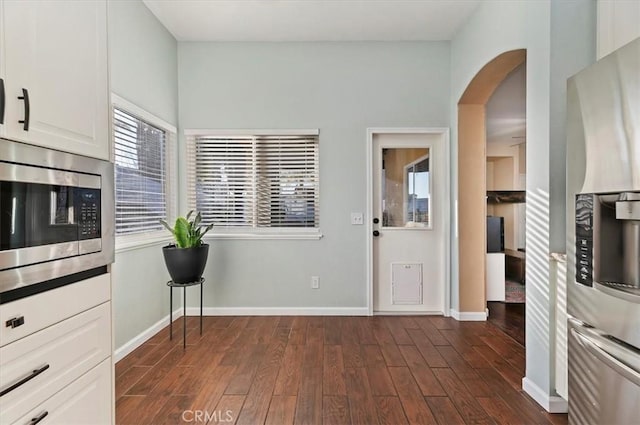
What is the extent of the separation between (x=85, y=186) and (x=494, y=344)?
321 cm

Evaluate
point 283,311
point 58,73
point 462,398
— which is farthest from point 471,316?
point 58,73

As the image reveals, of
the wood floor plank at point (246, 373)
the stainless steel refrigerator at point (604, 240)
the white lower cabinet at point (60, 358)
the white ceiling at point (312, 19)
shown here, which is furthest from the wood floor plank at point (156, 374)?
the white ceiling at point (312, 19)

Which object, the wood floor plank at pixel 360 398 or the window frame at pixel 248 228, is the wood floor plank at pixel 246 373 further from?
the window frame at pixel 248 228

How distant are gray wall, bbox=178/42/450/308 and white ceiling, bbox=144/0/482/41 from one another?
126mm

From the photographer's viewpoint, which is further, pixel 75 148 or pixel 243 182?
pixel 243 182

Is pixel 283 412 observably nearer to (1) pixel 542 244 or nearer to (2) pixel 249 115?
(1) pixel 542 244

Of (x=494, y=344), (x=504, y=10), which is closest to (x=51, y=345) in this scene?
(x=494, y=344)

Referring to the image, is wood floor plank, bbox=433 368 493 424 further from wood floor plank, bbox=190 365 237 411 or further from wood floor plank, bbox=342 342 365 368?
wood floor plank, bbox=190 365 237 411

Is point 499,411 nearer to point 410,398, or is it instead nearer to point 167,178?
point 410,398

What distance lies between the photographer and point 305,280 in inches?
142

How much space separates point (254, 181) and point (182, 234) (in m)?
1.03

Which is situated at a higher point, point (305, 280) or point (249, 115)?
point (249, 115)

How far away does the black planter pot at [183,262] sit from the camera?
2.84m

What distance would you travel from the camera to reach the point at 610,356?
1254 mm
